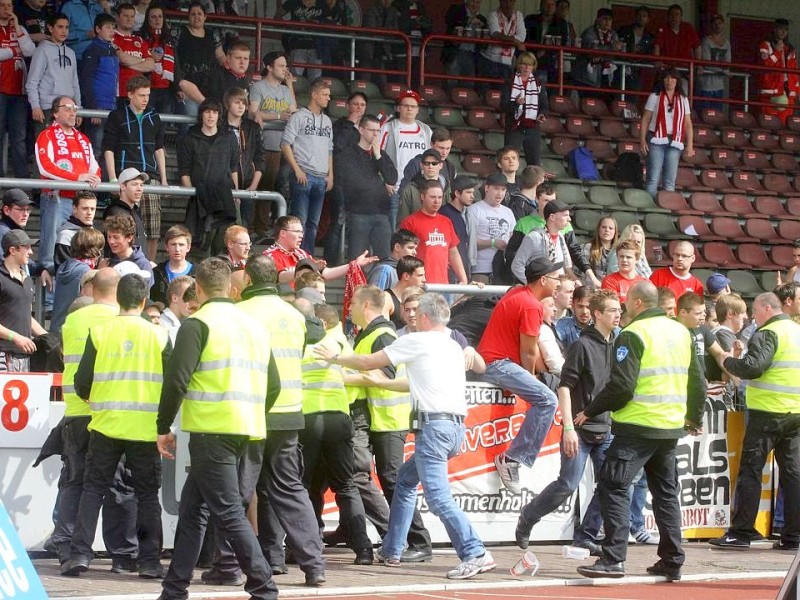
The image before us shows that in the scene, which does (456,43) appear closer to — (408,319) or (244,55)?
(244,55)

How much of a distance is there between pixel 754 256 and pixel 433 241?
318 inches

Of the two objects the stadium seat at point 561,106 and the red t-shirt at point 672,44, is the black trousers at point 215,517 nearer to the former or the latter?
the stadium seat at point 561,106

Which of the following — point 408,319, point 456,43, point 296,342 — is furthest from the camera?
point 456,43

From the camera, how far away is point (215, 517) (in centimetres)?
852

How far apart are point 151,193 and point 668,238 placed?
8865 millimetres

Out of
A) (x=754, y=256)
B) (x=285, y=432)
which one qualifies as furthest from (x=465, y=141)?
(x=285, y=432)

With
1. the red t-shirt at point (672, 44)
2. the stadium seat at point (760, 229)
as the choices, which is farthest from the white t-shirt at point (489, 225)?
the red t-shirt at point (672, 44)

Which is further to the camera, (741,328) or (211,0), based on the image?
(211,0)

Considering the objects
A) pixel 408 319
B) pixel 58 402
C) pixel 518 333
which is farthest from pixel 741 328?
pixel 58 402

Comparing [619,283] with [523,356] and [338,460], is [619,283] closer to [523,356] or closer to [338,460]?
[523,356]

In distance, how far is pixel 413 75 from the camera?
21828 mm

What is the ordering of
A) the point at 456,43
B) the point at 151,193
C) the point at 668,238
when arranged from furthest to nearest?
the point at 456,43 < the point at 668,238 < the point at 151,193

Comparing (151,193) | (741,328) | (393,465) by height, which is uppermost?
(151,193)

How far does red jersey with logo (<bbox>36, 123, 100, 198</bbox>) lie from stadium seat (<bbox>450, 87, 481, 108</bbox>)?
8.03 metres
